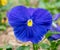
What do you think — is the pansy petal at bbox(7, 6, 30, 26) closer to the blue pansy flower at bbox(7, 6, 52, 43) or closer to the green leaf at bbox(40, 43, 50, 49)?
the blue pansy flower at bbox(7, 6, 52, 43)

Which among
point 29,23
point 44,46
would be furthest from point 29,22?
point 44,46

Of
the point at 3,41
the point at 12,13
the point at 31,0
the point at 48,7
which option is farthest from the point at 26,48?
the point at 31,0

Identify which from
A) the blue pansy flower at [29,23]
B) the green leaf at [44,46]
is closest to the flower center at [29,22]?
the blue pansy flower at [29,23]

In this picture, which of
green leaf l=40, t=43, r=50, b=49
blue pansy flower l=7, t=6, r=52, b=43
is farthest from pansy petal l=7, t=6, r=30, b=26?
green leaf l=40, t=43, r=50, b=49

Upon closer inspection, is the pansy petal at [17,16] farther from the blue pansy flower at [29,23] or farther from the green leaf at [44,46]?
the green leaf at [44,46]

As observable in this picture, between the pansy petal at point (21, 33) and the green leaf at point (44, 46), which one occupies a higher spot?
the pansy petal at point (21, 33)

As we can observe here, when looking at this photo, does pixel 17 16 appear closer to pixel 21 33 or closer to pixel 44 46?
pixel 21 33

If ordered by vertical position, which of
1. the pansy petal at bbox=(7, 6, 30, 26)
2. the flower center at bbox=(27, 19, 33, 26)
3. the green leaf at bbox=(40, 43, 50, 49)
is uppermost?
the pansy petal at bbox=(7, 6, 30, 26)

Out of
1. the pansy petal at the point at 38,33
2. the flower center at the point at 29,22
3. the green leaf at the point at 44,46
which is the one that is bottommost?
the green leaf at the point at 44,46
